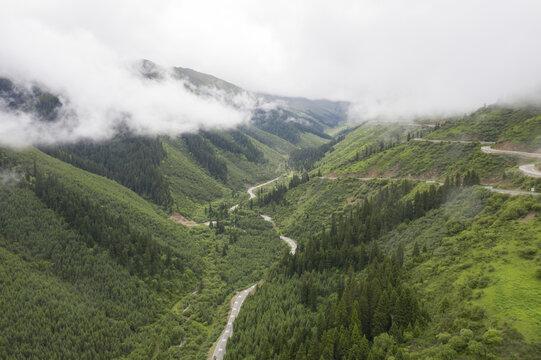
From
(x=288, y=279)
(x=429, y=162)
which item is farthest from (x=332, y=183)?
(x=288, y=279)

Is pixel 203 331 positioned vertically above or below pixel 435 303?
below

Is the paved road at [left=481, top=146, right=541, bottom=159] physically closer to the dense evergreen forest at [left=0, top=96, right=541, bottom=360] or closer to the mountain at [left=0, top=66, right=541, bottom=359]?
the mountain at [left=0, top=66, right=541, bottom=359]

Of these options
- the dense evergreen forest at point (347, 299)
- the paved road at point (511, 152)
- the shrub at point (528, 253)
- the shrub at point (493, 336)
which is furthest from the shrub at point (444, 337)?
the paved road at point (511, 152)

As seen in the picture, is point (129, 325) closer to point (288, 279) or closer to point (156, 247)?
point (156, 247)

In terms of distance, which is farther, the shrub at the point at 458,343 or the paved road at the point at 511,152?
the paved road at the point at 511,152

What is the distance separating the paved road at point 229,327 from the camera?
3125 inches

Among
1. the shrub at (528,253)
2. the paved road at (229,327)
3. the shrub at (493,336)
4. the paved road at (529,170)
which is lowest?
the paved road at (229,327)

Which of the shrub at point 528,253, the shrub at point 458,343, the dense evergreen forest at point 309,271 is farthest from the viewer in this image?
the shrub at point 528,253

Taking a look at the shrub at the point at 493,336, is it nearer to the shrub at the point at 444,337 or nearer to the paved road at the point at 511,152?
the shrub at the point at 444,337

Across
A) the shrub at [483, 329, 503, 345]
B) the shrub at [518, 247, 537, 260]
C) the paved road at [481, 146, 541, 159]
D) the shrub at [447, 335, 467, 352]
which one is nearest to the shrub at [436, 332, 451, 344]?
the shrub at [447, 335, 467, 352]

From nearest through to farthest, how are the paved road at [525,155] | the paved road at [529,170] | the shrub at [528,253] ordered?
1. the shrub at [528,253]
2. the paved road at [529,170]
3. the paved road at [525,155]

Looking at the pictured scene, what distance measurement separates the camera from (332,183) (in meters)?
184

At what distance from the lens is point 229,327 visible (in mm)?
91062

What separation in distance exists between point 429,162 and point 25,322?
171 meters
